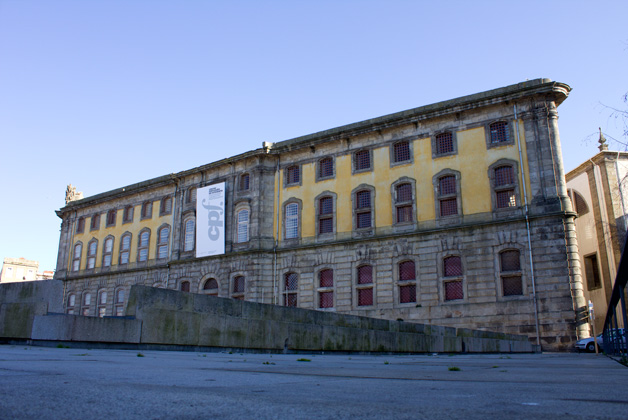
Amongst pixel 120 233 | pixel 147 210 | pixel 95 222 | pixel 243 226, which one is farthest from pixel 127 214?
pixel 243 226

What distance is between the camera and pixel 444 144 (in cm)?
2850

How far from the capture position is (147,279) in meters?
39.3

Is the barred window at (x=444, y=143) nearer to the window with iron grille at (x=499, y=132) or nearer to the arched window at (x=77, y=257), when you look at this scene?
the window with iron grille at (x=499, y=132)

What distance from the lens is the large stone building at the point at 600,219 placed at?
34750 mm

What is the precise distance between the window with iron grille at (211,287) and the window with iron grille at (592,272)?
85.3 ft

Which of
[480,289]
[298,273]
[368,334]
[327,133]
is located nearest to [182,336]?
[368,334]

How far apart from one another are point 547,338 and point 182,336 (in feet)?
61.8

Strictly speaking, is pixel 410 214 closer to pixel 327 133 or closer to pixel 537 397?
pixel 327 133

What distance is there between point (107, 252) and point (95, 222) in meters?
3.59

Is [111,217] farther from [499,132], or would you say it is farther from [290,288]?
[499,132]

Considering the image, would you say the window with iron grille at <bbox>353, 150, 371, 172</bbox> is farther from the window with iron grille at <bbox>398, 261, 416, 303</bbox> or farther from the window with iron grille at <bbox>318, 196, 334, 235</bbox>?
the window with iron grille at <bbox>398, 261, 416, 303</bbox>

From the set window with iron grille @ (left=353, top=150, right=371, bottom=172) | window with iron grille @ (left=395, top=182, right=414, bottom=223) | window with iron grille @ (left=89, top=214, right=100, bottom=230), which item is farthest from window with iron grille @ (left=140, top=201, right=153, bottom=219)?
window with iron grille @ (left=395, top=182, right=414, bottom=223)

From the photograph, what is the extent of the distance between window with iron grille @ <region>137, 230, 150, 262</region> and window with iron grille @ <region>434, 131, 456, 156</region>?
23.1 meters

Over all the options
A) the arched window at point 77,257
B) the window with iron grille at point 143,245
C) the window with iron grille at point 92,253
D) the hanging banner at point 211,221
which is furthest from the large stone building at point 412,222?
the arched window at point 77,257
